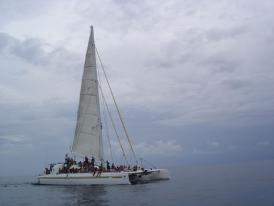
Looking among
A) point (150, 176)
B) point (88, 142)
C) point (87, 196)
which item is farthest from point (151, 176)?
point (87, 196)

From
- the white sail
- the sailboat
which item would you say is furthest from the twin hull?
the white sail

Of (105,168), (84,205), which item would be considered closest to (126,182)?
(105,168)

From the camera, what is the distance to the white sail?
5031 centimetres

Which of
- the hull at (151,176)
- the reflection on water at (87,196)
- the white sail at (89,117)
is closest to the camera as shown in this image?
the reflection on water at (87,196)

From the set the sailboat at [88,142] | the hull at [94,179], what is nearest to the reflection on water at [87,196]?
the hull at [94,179]

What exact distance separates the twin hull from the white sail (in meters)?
4.18

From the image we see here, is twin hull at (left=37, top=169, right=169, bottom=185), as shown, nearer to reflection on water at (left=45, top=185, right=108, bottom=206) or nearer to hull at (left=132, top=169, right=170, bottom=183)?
hull at (left=132, top=169, right=170, bottom=183)

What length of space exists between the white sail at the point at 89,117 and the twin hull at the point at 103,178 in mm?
4177

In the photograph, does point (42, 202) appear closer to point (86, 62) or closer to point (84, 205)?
point (84, 205)

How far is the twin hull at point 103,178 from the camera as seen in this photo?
44.0 meters

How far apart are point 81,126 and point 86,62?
25.3ft

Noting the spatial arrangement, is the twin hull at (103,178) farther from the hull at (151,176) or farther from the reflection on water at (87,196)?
the reflection on water at (87,196)

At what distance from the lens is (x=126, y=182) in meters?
44.1

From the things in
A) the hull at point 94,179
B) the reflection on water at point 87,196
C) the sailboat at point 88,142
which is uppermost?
the sailboat at point 88,142
